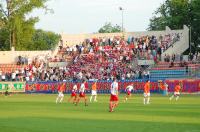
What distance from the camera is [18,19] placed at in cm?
8325

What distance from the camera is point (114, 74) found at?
6581cm

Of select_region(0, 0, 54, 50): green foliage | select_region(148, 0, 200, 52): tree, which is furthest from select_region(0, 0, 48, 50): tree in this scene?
select_region(148, 0, 200, 52): tree

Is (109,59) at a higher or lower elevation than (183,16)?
lower

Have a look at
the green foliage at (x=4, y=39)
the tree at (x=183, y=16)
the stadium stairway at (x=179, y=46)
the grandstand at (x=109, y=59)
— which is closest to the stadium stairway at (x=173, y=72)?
the grandstand at (x=109, y=59)

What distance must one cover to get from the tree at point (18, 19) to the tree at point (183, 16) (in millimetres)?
20917

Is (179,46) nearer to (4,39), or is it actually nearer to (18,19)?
(18,19)

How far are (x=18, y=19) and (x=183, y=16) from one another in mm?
26253

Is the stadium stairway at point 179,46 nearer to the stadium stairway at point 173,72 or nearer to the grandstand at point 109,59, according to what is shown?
the grandstand at point 109,59

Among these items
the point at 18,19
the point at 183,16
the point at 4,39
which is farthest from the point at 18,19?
the point at 183,16

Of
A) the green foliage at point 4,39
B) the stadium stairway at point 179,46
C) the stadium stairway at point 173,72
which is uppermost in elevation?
the green foliage at point 4,39

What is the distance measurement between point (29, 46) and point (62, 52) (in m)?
23.3

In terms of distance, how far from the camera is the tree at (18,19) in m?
83.9

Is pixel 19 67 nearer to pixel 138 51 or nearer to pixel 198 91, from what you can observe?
pixel 138 51

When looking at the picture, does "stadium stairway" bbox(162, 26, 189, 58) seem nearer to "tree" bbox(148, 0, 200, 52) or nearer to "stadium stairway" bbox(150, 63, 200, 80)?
"stadium stairway" bbox(150, 63, 200, 80)
